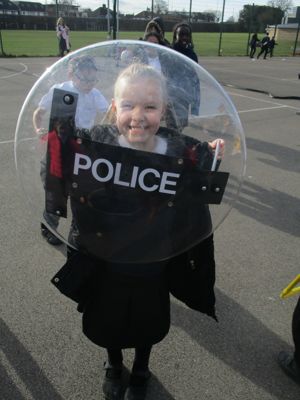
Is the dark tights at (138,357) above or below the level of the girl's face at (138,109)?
below

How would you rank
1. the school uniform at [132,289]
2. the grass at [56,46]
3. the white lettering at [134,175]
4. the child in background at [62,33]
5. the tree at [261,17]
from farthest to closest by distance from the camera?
1. the tree at [261,17]
2. the grass at [56,46]
3. the child in background at [62,33]
4. the school uniform at [132,289]
5. the white lettering at [134,175]

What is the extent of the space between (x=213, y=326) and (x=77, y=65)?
183cm

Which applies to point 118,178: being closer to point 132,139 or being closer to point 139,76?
point 132,139

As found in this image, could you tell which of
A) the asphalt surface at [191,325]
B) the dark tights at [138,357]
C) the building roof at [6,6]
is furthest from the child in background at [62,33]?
the building roof at [6,6]

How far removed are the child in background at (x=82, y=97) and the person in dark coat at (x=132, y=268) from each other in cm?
4

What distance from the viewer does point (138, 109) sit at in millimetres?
1140

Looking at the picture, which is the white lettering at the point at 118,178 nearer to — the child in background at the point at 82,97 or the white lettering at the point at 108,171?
the white lettering at the point at 108,171

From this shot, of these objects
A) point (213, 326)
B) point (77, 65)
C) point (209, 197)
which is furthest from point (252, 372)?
point (77, 65)

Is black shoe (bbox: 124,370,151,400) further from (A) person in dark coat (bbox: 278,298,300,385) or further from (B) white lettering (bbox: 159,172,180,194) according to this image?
(B) white lettering (bbox: 159,172,180,194)

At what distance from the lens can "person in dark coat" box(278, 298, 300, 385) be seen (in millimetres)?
1981

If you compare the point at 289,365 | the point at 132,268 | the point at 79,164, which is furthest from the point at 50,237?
the point at 79,164

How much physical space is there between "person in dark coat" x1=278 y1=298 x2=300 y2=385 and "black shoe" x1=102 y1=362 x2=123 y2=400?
903 mm

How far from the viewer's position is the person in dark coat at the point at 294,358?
1981 millimetres

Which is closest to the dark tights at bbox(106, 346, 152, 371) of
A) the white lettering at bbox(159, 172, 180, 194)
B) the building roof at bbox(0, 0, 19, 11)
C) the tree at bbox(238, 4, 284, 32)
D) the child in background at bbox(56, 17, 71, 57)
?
the white lettering at bbox(159, 172, 180, 194)
